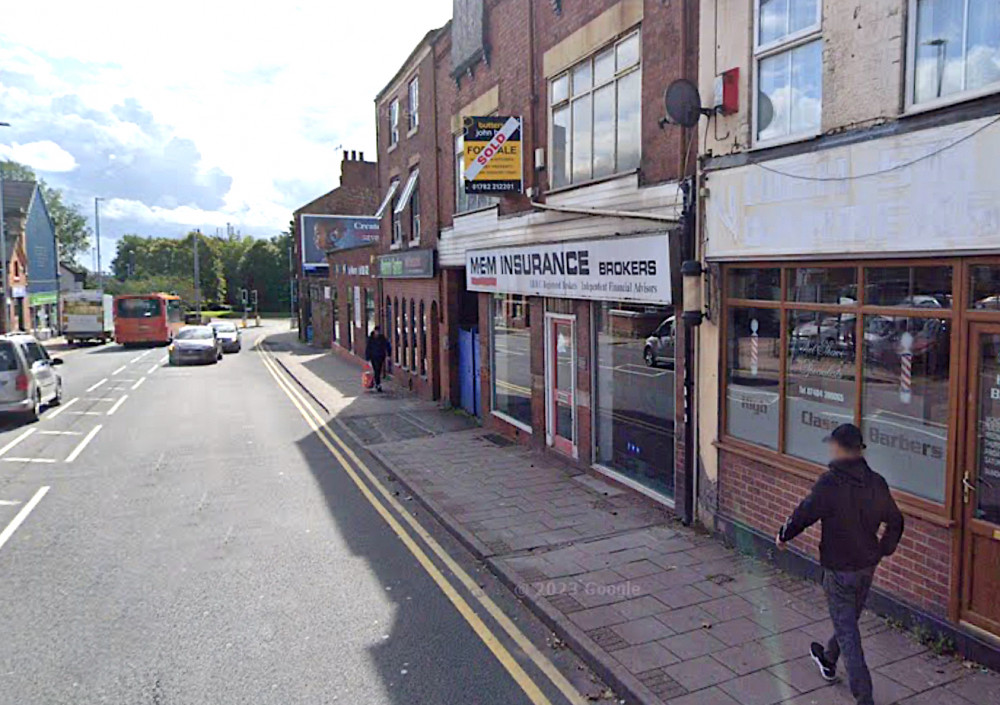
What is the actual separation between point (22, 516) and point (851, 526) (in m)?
9.51

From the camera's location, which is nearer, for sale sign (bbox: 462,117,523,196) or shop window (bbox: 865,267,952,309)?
shop window (bbox: 865,267,952,309)

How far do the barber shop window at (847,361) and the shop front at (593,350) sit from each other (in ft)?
4.30

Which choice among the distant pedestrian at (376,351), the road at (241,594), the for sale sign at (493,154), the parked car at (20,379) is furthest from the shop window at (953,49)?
the distant pedestrian at (376,351)

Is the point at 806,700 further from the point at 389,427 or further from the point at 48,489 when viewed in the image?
the point at 389,427

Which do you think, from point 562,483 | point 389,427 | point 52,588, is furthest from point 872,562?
point 389,427

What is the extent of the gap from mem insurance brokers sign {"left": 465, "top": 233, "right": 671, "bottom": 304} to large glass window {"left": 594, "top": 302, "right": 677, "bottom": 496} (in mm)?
428

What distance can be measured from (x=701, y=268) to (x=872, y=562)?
12.7 ft

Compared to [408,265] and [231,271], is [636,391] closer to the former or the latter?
[408,265]

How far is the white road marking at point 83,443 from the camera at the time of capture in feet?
43.7

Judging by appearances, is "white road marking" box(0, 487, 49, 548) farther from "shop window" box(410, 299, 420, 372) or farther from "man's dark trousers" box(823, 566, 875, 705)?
"shop window" box(410, 299, 420, 372)

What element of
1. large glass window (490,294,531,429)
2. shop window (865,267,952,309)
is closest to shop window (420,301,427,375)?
large glass window (490,294,531,429)

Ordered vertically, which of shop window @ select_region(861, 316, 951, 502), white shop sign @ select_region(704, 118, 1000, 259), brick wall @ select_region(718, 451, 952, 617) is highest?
white shop sign @ select_region(704, 118, 1000, 259)

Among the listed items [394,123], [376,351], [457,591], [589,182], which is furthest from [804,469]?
[394,123]

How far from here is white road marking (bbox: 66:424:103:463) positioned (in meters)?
13.3
